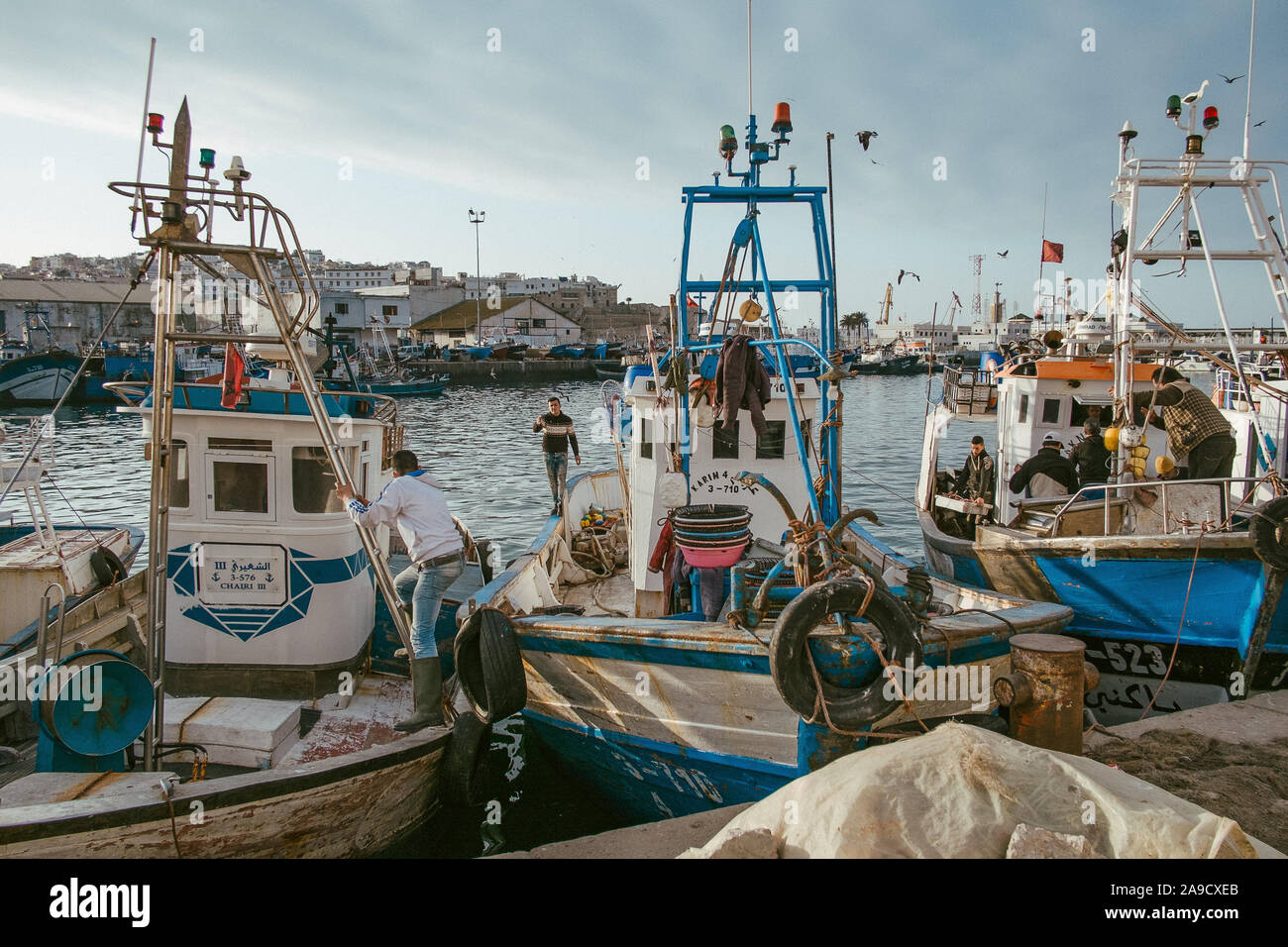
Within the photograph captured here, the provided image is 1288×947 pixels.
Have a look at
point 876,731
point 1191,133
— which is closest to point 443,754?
point 876,731

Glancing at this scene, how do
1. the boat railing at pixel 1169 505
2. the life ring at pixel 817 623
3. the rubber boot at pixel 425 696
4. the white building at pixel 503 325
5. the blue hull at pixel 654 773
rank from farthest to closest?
the white building at pixel 503 325 → the boat railing at pixel 1169 505 → the rubber boot at pixel 425 696 → the blue hull at pixel 654 773 → the life ring at pixel 817 623

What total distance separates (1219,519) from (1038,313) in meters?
14.4

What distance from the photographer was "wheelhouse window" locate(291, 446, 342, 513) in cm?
653

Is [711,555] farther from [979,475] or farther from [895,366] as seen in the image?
[895,366]

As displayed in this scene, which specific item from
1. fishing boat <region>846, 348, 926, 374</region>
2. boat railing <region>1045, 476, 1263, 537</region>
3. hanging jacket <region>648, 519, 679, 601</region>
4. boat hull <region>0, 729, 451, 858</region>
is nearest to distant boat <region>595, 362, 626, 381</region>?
fishing boat <region>846, 348, 926, 374</region>

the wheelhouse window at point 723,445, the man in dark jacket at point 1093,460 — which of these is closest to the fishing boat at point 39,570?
the wheelhouse window at point 723,445

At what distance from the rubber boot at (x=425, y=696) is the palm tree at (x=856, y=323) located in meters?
138

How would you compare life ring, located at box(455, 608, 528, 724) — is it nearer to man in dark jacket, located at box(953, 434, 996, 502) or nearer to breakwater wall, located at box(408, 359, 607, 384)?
man in dark jacket, located at box(953, 434, 996, 502)

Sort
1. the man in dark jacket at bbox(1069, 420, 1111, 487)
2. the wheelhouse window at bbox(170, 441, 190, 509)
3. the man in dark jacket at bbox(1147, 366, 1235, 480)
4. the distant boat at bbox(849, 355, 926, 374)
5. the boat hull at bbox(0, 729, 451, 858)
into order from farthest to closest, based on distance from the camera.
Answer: the distant boat at bbox(849, 355, 926, 374), the man in dark jacket at bbox(1069, 420, 1111, 487), the man in dark jacket at bbox(1147, 366, 1235, 480), the wheelhouse window at bbox(170, 441, 190, 509), the boat hull at bbox(0, 729, 451, 858)

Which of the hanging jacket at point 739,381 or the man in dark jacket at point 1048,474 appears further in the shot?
the man in dark jacket at point 1048,474

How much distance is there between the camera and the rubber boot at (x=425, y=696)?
6.04m

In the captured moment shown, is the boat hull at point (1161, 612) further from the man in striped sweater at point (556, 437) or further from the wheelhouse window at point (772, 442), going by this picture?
the man in striped sweater at point (556, 437)

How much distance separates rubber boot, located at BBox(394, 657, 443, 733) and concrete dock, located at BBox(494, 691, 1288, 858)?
2240 mm
